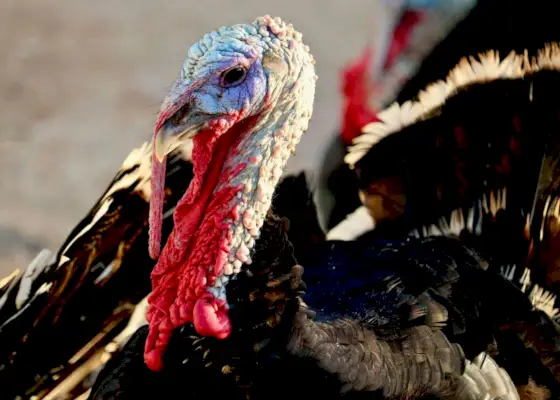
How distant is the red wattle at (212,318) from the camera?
983mm

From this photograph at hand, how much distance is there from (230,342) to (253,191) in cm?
20

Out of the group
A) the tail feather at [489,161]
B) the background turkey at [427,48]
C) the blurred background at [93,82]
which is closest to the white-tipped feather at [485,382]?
the tail feather at [489,161]

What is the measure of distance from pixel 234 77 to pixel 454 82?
692 mm

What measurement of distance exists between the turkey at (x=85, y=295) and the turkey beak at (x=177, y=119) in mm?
489

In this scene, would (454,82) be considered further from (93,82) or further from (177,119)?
(93,82)

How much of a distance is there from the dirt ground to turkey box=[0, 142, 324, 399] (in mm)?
780

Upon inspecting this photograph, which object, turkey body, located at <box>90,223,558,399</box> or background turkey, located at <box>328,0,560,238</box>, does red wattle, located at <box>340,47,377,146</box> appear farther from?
turkey body, located at <box>90,223,558,399</box>

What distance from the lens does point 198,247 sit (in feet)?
3.37

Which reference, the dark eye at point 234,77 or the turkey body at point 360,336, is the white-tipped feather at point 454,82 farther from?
the dark eye at point 234,77

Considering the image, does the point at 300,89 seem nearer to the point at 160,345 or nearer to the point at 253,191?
the point at 253,191

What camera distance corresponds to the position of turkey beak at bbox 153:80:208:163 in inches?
37.5

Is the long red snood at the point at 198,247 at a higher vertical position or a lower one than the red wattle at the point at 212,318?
higher

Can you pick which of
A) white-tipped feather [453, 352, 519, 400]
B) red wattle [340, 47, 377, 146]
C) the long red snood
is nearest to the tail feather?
white-tipped feather [453, 352, 519, 400]

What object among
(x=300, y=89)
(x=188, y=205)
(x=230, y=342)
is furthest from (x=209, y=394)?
(x=300, y=89)
